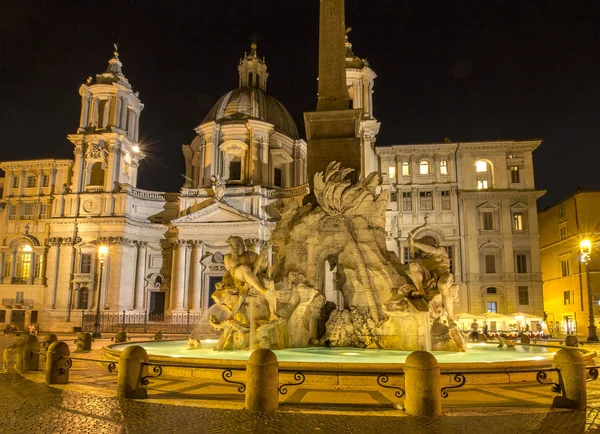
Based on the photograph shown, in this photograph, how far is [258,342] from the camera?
40.8ft

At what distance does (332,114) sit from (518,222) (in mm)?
32864

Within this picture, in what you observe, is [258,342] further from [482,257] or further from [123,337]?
[482,257]

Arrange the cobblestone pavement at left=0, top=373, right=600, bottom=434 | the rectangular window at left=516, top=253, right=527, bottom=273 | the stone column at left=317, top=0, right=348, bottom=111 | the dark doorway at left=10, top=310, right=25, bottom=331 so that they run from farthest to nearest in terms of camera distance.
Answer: the dark doorway at left=10, top=310, right=25, bottom=331, the rectangular window at left=516, top=253, right=527, bottom=273, the stone column at left=317, top=0, right=348, bottom=111, the cobblestone pavement at left=0, top=373, right=600, bottom=434

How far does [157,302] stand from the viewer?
155 feet

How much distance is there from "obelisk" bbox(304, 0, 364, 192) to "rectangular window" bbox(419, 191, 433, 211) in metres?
29.7

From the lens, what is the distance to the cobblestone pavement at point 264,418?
604cm

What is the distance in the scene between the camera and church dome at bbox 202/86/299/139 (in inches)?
2052

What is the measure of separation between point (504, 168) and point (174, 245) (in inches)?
1154

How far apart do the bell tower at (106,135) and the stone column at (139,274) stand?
234 inches

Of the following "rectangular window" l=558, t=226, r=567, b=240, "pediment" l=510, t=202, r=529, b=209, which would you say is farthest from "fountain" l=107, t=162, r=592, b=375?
"rectangular window" l=558, t=226, r=567, b=240

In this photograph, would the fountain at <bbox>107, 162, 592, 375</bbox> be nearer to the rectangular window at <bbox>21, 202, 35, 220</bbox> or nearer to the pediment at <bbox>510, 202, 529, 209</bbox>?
the pediment at <bbox>510, 202, 529, 209</bbox>

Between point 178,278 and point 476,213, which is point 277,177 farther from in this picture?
point 476,213

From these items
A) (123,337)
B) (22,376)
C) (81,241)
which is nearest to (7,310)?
(81,241)

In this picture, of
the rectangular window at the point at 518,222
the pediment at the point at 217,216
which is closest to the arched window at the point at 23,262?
the pediment at the point at 217,216
